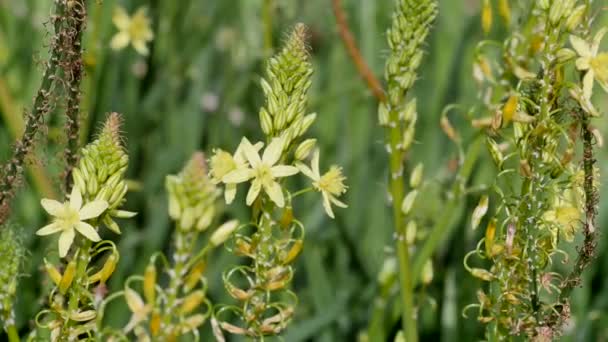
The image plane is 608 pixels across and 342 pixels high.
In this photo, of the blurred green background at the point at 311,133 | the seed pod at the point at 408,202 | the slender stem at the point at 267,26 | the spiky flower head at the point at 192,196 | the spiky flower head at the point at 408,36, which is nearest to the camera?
the spiky flower head at the point at 192,196

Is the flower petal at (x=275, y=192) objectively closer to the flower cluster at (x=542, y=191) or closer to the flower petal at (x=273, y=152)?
the flower petal at (x=273, y=152)

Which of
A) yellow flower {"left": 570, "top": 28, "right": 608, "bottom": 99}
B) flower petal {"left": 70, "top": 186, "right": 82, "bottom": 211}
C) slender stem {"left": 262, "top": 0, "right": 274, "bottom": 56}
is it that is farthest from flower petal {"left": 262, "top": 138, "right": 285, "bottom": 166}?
slender stem {"left": 262, "top": 0, "right": 274, "bottom": 56}

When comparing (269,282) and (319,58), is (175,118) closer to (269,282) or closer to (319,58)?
(319,58)

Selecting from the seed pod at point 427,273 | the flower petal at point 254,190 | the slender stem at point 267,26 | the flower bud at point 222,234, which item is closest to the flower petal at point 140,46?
the slender stem at point 267,26

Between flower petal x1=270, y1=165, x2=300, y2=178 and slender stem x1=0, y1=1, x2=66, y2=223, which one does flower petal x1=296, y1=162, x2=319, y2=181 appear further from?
slender stem x1=0, y1=1, x2=66, y2=223

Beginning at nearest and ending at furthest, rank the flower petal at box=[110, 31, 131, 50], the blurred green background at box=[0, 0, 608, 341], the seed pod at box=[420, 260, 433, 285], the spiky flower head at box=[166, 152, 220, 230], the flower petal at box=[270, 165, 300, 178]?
the spiky flower head at box=[166, 152, 220, 230]
the flower petal at box=[270, 165, 300, 178]
the seed pod at box=[420, 260, 433, 285]
the blurred green background at box=[0, 0, 608, 341]
the flower petal at box=[110, 31, 131, 50]

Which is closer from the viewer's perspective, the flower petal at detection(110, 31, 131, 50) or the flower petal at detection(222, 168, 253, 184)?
the flower petal at detection(222, 168, 253, 184)

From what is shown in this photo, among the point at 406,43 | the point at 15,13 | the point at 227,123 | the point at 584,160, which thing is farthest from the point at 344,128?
the point at 584,160

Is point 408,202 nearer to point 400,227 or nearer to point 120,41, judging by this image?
point 400,227
